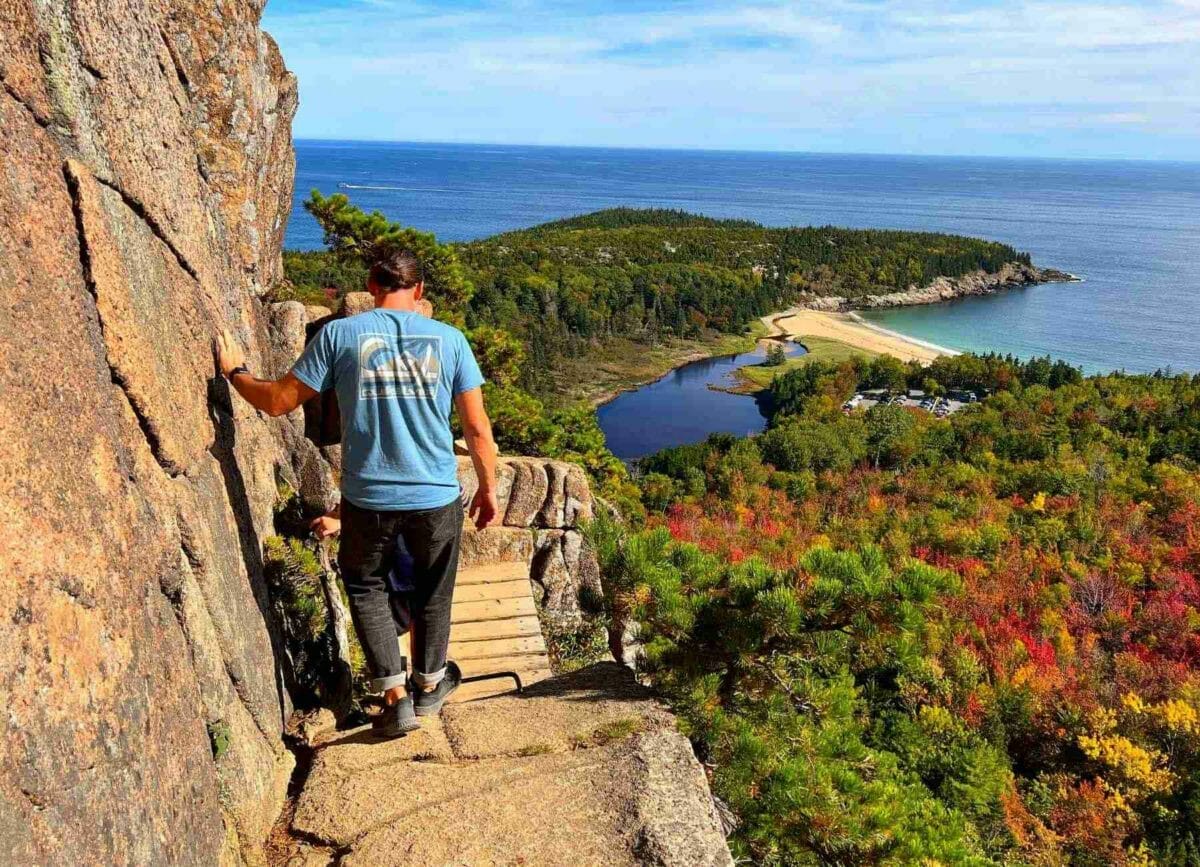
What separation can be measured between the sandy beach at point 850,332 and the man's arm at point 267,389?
76151 mm

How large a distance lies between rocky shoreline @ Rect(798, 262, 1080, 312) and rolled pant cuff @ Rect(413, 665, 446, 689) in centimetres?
10931

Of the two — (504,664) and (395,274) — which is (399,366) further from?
(504,664)

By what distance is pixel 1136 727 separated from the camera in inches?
720

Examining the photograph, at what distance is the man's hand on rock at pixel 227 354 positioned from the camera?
14.0 feet

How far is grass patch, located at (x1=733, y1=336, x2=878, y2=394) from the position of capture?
247 ft

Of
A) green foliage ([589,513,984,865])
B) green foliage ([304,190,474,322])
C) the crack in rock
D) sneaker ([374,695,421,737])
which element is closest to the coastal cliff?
the crack in rock

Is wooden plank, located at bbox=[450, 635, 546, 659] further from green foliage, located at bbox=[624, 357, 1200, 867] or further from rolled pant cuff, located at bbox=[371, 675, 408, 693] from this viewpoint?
rolled pant cuff, located at bbox=[371, 675, 408, 693]

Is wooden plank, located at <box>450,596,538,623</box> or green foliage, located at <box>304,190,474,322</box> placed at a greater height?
green foliage, located at <box>304,190,474,322</box>

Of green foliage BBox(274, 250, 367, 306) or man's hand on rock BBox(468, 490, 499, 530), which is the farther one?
green foliage BBox(274, 250, 367, 306)

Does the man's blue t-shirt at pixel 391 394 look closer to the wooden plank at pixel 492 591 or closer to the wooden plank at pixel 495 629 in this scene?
the wooden plank at pixel 495 629

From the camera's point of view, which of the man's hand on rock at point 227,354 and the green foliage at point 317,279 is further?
the green foliage at point 317,279

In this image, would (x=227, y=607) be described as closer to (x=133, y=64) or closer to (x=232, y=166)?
(x=133, y=64)

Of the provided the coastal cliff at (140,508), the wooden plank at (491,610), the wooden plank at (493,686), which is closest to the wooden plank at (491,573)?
the wooden plank at (491,610)

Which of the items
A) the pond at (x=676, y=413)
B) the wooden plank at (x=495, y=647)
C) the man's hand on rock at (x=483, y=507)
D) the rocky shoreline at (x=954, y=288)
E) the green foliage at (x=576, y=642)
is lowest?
the pond at (x=676, y=413)
